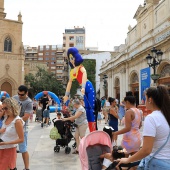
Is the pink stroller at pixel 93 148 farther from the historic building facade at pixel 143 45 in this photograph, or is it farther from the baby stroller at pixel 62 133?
the historic building facade at pixel 143 45

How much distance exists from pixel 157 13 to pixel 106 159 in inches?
739

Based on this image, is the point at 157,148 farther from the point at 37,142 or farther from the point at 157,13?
the point at 157,13

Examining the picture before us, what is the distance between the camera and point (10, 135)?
11.5 feet

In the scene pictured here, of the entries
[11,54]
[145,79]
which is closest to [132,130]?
[145,79]

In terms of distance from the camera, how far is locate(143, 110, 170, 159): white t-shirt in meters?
2.15

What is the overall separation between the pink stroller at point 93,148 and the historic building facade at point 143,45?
47.2 feet

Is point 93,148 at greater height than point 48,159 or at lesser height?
greater

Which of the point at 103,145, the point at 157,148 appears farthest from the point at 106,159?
the point at 157,148

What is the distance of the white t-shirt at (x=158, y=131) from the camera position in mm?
2146

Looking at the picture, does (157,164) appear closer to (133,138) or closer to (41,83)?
(133,138)

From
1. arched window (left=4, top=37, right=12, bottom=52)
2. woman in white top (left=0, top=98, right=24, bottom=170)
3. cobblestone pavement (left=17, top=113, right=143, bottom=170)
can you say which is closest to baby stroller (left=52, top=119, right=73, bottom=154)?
cobblestone pavement (left=17, top=113, right=143, bottom=170)

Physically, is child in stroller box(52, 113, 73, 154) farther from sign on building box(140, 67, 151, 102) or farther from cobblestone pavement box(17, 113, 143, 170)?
sign on building box(140, 67, 151, 102)

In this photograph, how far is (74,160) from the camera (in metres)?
5.76

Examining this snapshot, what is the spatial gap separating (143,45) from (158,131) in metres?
19.9
